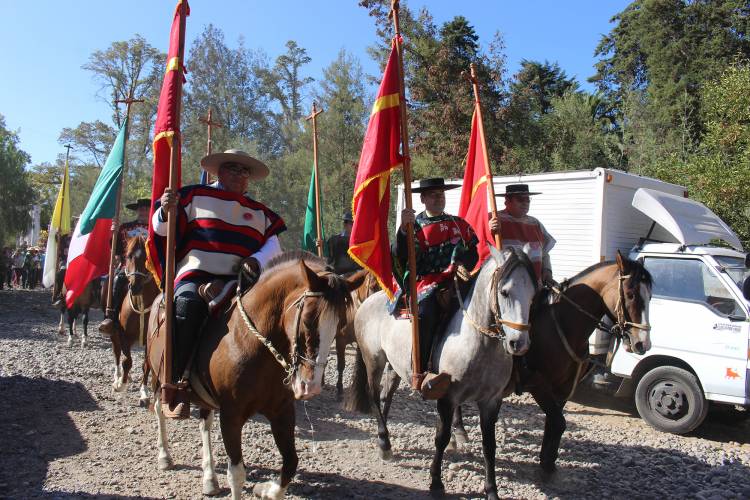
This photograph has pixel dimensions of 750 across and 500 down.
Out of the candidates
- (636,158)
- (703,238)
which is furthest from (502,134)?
(703,238)

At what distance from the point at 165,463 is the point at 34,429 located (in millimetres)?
1891

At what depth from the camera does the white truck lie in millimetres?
6110

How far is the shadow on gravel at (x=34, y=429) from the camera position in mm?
4324

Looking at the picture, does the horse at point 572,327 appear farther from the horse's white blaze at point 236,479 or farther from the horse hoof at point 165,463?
the horse hoof at point 165,463

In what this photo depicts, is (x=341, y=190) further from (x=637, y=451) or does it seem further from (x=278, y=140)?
(x=637, y=451)

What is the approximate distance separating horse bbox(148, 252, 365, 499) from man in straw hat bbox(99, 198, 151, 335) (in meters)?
3.88

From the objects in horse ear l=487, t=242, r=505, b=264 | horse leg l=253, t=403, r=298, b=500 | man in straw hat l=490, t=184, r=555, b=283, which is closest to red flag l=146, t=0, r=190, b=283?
horse leg l=253, t=403, r=298, b=500

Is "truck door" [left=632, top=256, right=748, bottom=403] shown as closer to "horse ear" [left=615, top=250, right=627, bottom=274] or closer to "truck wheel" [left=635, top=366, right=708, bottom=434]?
"truck wheel" [left=635, top=366, right=708, bottom=434]

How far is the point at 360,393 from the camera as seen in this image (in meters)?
6.00

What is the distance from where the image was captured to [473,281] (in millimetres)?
4555

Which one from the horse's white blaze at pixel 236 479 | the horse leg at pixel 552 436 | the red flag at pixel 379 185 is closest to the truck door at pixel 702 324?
the horse leg at pixel 552 436

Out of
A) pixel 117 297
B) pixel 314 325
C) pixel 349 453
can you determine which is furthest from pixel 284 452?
pixel 117 297

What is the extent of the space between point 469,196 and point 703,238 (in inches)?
144

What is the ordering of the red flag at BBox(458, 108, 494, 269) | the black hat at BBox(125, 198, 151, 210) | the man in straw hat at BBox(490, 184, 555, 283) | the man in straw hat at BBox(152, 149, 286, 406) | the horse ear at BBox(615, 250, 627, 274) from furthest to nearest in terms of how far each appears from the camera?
the black hat at BBox(125, 198, 151, 210) → the man in straw hat at BBox(490, 184, 555, 283) → the red flag at BBox(458, 108, 494, 269) → the horse ear at BBox(615, 250, 627, 274) → the man in straw hat at BBox(152, 149, 286, 406)
